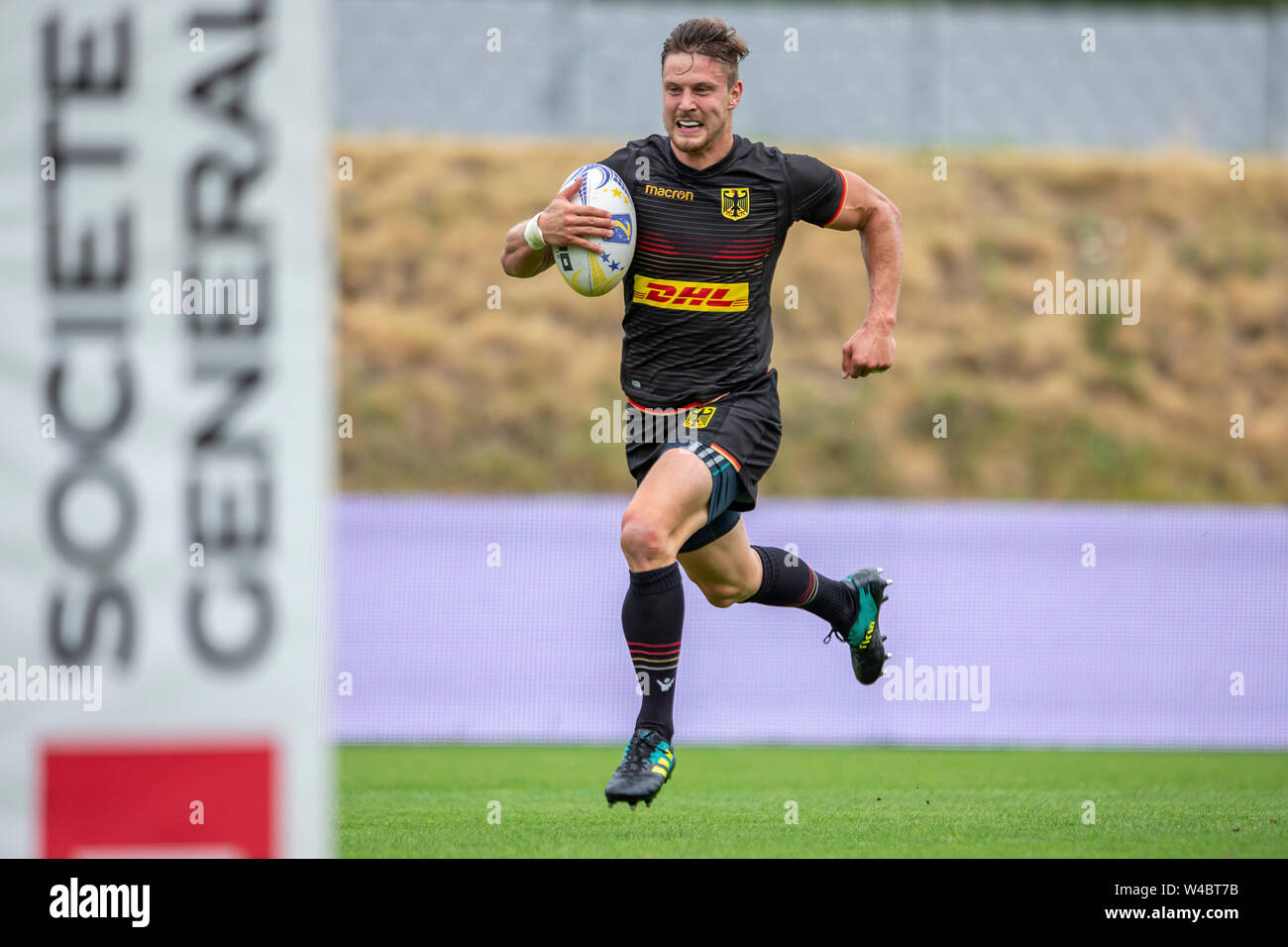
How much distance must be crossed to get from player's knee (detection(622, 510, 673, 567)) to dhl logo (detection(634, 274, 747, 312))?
86cm

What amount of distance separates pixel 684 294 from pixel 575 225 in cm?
52

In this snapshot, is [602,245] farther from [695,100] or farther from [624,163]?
[695,100]

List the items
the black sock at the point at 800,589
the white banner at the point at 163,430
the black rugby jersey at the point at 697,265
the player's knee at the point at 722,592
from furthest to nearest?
the black sock at the point at 800,589 → the player's knee at the point at 722,592 → the black rugby jersey at the point at 697,265 → the white banner at the point at 163,430

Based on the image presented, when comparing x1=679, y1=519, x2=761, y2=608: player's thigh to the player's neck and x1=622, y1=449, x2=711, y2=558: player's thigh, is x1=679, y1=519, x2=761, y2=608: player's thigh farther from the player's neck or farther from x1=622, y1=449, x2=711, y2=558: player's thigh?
the player's neck

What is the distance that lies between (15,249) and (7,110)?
153mm

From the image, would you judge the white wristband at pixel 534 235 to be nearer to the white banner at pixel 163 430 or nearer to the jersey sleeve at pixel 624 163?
the jersey sleeve at pixel 624 163

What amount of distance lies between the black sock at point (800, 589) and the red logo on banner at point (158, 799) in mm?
4250

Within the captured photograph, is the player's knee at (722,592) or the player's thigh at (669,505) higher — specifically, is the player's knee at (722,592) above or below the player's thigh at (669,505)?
below

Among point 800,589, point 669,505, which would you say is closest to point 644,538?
point 669,505

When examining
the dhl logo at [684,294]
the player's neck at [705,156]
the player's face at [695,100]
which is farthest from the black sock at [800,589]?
the player's face at [695,100]

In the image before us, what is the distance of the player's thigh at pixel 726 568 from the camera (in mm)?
5609

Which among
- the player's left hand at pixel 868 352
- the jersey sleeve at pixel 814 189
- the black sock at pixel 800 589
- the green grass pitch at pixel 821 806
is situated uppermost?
the jersey sleeve at pixel 814 189
